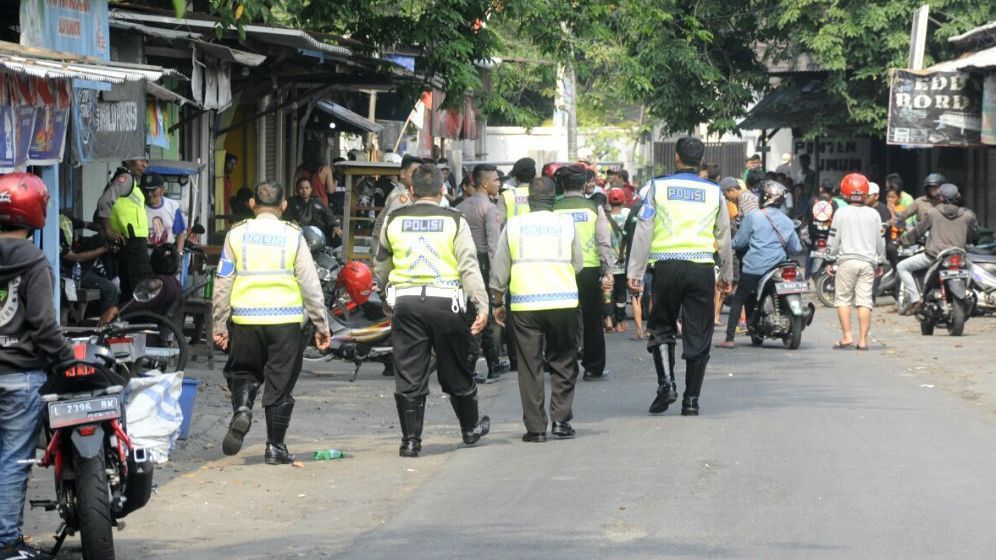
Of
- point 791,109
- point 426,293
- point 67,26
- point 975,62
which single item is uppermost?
point 975,62

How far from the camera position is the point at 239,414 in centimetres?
946

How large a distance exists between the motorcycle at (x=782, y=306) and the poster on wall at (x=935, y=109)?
7470mm

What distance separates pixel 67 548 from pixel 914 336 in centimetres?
1283

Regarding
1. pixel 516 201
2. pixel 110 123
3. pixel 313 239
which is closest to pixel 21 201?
pixel 110 123

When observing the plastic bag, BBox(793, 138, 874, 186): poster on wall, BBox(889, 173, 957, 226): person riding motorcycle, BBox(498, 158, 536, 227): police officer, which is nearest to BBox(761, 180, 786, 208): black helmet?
BBox(889, 173, 957, 226): person riding motorcycle

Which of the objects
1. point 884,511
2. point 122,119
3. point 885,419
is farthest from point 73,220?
point 884,511

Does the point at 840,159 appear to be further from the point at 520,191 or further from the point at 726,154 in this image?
the point at 520,191

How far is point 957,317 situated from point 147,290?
928 cm

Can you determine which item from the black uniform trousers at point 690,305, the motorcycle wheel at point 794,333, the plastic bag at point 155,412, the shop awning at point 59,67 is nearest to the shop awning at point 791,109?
the motorcycle wheel at point 794,333

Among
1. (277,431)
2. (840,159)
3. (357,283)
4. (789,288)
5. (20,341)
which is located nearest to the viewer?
(20,341)

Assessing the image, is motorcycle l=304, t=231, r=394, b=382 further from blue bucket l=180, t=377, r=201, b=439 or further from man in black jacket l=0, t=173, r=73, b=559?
man in black jacket l=0, t=173, r=73, b=559

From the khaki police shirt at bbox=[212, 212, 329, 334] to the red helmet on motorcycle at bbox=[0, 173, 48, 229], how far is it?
271cm

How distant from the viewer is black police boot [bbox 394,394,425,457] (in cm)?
982

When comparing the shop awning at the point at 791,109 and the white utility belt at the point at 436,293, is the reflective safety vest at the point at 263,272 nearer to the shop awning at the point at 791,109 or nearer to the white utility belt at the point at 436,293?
the white utility belt at the point at 436,293
